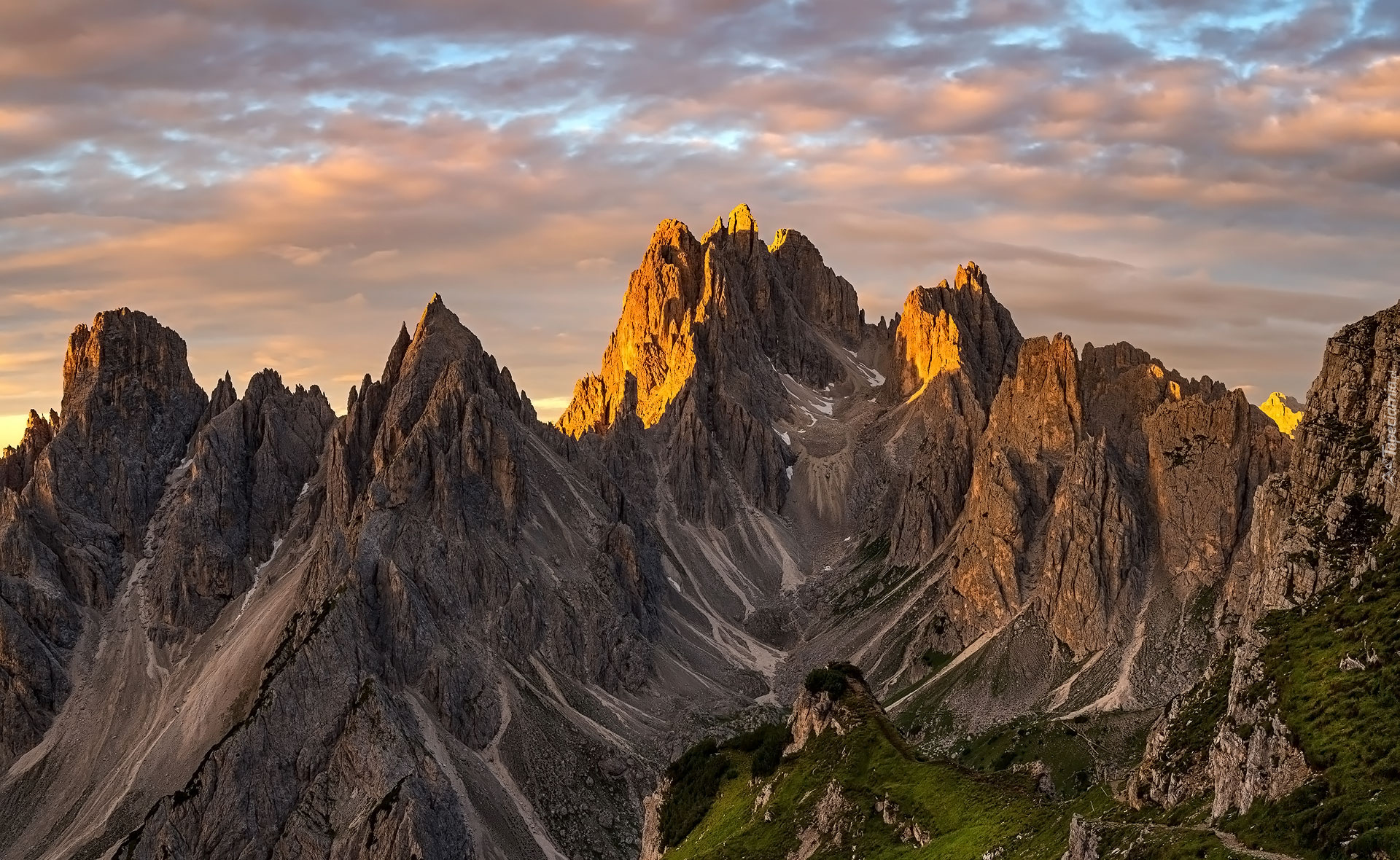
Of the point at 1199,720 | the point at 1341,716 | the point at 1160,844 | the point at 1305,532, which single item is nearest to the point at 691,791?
the point at 1199,720

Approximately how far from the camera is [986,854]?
8375cm

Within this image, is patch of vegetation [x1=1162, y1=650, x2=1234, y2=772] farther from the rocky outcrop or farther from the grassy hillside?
the rocky outcrop

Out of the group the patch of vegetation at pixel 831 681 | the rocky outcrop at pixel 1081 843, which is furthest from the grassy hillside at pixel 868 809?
the rocky outcrop at pixel 1081 843

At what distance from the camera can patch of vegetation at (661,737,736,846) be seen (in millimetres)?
132375

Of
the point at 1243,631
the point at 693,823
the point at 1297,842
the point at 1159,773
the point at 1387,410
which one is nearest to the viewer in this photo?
the point at 1297,842

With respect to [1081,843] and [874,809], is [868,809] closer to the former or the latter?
[874,809]

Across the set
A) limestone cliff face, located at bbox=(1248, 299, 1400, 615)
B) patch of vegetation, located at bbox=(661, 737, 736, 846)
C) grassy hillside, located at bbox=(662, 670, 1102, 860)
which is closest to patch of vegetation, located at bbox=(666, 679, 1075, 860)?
grassy hillside, located at bbox=(662, 670, 1102, 860)

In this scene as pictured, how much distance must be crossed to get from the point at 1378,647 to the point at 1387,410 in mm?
32700

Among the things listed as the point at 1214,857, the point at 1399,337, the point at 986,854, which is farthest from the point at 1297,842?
the point at 1399,337

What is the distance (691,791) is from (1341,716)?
75157mm

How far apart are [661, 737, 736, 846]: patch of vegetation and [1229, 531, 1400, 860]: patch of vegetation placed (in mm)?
58776

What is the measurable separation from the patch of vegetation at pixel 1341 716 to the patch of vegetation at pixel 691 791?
2314 inches

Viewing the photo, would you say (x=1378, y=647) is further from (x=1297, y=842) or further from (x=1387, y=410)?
(x=1387, y=410)

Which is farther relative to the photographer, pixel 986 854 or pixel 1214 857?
pixel 986 854
